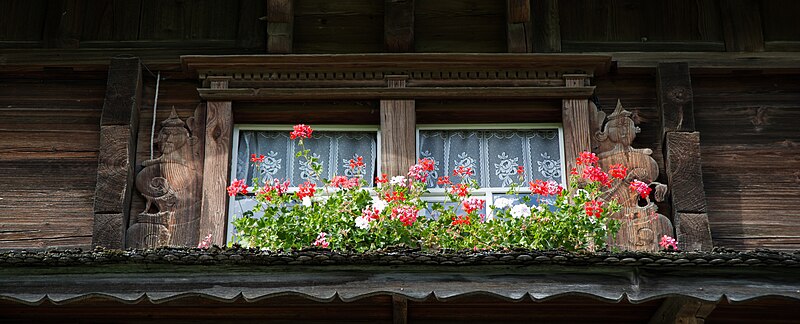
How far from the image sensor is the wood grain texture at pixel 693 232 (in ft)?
26.7

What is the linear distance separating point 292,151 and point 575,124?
1.99 metres

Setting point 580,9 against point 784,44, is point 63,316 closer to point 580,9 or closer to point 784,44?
point 580,9

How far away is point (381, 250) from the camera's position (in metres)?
6.75

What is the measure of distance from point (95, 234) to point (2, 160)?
104cm

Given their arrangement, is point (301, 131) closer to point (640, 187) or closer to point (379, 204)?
point (379, 204)

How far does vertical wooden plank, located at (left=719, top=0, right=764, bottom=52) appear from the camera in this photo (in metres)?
9.08

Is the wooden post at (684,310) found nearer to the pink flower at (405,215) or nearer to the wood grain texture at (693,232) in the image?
the wood grain texture at (693,232)

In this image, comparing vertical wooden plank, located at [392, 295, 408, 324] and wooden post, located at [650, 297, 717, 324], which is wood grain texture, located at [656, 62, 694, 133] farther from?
vertical wooden plank, located at [392, 295, 408, 324]

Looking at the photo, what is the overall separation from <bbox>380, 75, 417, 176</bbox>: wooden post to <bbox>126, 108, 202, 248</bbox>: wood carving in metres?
1.29

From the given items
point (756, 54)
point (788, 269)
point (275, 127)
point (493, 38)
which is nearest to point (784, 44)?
point (756, 54)

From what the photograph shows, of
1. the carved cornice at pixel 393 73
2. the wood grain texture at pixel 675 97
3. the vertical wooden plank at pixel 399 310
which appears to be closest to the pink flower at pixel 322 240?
the vertical wooden plank at pixel 399 310

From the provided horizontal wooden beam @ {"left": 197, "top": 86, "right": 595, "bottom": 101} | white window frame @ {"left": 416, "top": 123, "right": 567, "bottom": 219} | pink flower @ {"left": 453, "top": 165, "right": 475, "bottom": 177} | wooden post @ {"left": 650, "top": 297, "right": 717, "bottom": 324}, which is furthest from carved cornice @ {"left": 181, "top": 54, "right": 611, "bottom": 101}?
wooden post @ {"left": 650, "top": 297, "right": 717, "bottom": 324}

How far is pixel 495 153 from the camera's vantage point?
29.1 feet

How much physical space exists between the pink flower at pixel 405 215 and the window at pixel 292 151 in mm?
1175
